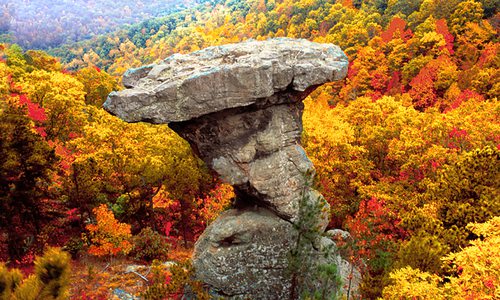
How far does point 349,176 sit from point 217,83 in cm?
1849

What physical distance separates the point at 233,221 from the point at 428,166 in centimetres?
1552

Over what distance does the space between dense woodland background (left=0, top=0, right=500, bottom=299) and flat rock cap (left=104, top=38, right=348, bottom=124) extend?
253 inches

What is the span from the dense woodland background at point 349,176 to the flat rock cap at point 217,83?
253 inches

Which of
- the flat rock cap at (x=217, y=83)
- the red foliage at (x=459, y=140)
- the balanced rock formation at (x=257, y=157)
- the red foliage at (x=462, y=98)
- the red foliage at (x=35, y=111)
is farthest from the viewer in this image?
the red foliage at (x=462, y=98)

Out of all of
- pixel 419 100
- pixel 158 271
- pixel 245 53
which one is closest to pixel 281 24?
pixel 419 100

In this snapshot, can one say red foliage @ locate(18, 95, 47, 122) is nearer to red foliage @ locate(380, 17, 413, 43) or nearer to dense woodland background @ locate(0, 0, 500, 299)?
dense woodland background @ locate(0, 0, 500, 299)

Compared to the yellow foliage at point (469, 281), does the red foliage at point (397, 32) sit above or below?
above

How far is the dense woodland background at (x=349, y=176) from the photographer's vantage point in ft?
47.7

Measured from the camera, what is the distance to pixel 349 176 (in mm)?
29938

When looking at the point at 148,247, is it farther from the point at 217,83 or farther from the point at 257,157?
the point at 217,83

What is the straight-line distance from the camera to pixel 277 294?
56.9 feet

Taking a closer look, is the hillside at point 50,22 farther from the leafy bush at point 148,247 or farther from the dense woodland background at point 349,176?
the leafy bush at point 148,247

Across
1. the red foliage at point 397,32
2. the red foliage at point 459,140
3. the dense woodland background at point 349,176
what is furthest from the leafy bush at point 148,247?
the red foliage at point 397,32

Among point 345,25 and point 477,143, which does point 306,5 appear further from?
point 477,143
